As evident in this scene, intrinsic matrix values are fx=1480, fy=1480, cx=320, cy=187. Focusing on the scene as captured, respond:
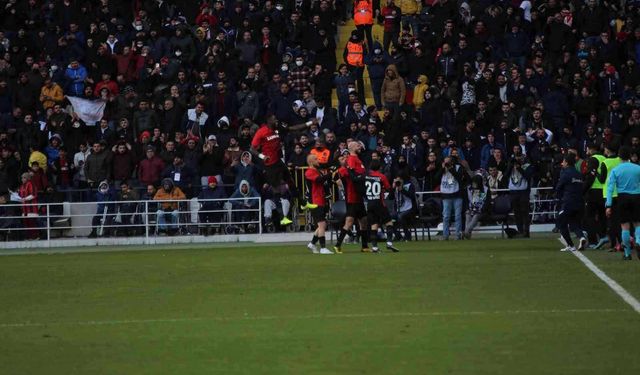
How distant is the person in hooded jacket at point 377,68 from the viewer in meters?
37.0

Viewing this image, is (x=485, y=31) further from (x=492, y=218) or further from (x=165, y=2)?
(x=165, y=2)

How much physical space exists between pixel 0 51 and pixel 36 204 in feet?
25.7

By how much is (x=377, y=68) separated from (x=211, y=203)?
598 cm

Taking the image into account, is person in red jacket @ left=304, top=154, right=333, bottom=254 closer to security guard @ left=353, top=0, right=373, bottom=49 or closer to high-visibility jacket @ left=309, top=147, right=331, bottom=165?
high-visibility jacket @ left=309, top=147, right=331, bottom=165

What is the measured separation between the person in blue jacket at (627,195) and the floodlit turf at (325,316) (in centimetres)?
59

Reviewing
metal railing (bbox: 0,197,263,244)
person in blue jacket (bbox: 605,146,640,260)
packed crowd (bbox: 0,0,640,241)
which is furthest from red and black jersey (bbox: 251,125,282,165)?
person in blue jacket (bbox: 605,146,640,260)

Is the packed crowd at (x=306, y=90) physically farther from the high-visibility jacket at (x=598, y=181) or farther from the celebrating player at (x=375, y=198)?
the high-visibility jacket at (x=598, y=181)

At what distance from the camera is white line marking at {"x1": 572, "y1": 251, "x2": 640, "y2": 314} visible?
53.7 feet

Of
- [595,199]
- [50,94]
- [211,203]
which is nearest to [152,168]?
[211,203]

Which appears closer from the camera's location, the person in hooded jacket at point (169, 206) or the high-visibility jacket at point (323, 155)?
the high-visibility jacket at point (323, 155)

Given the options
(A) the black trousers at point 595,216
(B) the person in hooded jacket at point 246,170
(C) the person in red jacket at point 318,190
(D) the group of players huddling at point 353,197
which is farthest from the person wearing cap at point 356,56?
(A) the black trousers at point 595,216

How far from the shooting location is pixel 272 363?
487 inches

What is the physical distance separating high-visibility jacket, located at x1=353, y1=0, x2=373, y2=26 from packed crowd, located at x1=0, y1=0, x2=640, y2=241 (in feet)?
0.27

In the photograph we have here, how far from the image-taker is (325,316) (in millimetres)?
15961
